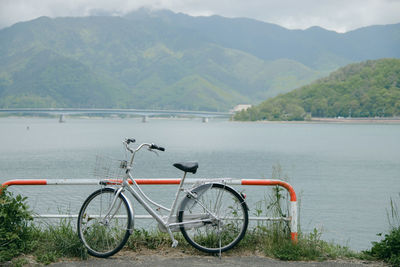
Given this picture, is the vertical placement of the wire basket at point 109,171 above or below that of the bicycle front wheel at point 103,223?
above

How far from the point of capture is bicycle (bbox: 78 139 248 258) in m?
5.66

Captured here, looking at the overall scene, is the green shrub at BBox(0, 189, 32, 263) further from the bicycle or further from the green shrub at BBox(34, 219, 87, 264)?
the bicycle

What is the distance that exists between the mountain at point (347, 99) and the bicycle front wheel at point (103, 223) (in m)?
146

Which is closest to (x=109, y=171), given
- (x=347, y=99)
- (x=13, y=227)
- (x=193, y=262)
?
(x=13, y=227)

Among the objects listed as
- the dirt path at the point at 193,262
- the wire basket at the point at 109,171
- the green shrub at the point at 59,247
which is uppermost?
the wire basket at the point at 109,171

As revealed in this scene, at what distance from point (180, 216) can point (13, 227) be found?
79.7 inches

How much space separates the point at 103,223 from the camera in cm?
579

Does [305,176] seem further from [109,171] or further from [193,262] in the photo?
[109,171]

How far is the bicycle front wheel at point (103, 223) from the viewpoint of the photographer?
5652 mm

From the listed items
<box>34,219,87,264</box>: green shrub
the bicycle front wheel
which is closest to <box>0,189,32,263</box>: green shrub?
<box>34,219,87,264</box>: green shrub

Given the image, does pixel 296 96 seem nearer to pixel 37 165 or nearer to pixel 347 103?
pixel 347 103

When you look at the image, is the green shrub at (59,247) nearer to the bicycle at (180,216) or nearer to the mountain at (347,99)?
the bicycle at (180,216)

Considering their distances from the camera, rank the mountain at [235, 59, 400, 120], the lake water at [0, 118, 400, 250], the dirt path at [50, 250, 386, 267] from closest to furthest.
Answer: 1. the dirt path at [50, 250, 386, 267]
2. the lake water at [0, 118, 400, 250]
3. the mountain at [235, 59, 400, 120]

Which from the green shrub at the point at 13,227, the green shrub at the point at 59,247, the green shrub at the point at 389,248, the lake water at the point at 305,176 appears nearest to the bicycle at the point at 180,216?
the green shrub at the point at 59,247
